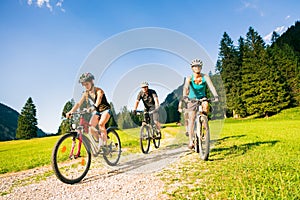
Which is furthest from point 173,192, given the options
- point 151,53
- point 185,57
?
point 151,53

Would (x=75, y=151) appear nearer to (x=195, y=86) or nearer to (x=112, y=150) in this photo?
(x=112, y=150)

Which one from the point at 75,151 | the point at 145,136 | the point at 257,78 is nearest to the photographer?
the point at 75,151

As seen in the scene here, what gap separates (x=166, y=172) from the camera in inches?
194

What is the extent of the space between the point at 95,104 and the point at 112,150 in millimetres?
→ 1514

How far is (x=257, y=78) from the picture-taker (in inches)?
1816

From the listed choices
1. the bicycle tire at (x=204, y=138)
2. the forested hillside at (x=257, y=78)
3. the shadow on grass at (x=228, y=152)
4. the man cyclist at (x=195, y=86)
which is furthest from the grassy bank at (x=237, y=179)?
the forested hillside at (x=257, y=78)

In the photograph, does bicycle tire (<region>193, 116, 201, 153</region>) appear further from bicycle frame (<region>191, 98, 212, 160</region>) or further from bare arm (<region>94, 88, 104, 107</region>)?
bare arm (<region>94, 88, 104, 107</region>)

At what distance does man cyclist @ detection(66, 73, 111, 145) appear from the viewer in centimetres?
552

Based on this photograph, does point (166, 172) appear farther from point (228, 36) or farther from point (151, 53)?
point (228, 36)

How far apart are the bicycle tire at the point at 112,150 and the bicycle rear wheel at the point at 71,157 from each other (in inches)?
35.3

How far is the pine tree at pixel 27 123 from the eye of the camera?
5809cm

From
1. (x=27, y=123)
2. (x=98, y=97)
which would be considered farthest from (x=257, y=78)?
(x=27, y=123)

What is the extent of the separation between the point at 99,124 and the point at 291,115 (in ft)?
136

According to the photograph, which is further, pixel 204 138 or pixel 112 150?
pixel 112 150
